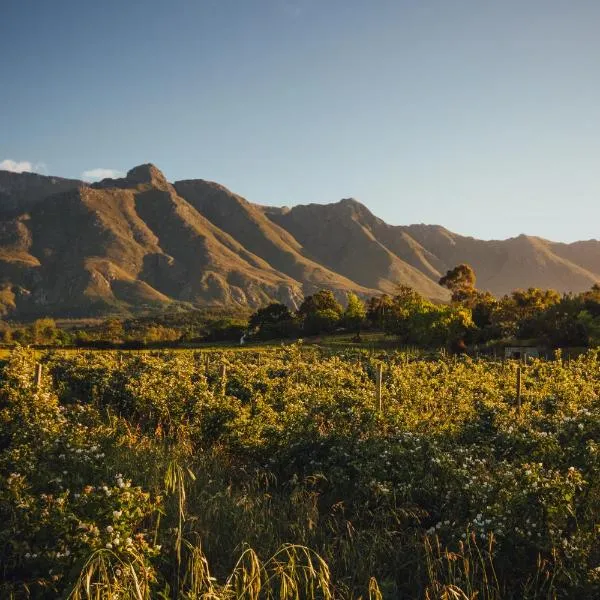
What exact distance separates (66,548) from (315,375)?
17.1 m

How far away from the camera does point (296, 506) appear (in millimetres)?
7867

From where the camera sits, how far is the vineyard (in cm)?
532

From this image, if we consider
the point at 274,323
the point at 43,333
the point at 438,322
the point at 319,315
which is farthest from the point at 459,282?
the point at 43,333

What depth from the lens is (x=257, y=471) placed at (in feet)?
31.1

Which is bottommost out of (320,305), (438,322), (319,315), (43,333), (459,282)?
(43,333)

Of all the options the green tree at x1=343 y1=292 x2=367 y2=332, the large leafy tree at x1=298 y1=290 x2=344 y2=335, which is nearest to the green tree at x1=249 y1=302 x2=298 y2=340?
the large leafy tree at x1=298 y1=290 x2=344 y2=335

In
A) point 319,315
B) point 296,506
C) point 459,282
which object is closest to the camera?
point 296,506

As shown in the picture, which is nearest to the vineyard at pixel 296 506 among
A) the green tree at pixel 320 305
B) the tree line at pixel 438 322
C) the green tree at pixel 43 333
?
the tree line at pixel 438 322

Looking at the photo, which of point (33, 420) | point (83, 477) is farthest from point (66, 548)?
point (33, 420)

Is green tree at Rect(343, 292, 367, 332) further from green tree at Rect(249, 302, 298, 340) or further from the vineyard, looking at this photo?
the vineyard

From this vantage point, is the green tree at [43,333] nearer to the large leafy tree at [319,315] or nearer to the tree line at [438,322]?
the tree line at [438,322]

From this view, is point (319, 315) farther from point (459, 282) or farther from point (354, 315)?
point (459, 282)

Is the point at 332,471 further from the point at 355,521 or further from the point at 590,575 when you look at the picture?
the point at 590,575

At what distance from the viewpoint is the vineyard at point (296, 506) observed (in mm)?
5316
